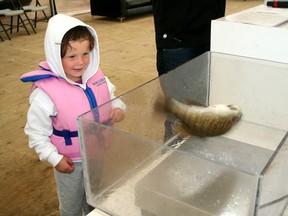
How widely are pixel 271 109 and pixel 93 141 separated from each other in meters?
0.57

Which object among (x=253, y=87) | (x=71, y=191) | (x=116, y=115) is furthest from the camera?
(x=71, y=191)

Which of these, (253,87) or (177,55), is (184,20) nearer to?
(177,55)

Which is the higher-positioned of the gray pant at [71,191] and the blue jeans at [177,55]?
the blue jeans at [177,55]

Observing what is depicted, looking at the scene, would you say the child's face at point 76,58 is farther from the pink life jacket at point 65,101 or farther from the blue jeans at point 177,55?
the blue jeans at point 177,55

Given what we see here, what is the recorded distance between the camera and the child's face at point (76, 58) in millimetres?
1071

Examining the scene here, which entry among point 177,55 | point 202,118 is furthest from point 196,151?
point 177,55

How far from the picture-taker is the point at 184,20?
1481 millimetres

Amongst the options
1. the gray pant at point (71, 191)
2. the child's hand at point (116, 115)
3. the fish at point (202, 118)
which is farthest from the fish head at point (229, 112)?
the gray pant at point (71, 191)

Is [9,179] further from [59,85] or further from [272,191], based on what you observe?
[272,191]

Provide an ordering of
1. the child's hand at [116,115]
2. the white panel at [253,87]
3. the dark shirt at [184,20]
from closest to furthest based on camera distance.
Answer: the child's hand at [116,115] < the white panel at [253,87] < the dark shirt at [184,20]

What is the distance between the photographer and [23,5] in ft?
17.9

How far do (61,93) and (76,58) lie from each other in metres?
0.11

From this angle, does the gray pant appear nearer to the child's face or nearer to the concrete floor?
the child's face

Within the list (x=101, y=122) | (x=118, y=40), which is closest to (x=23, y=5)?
(x=118, y=40)
